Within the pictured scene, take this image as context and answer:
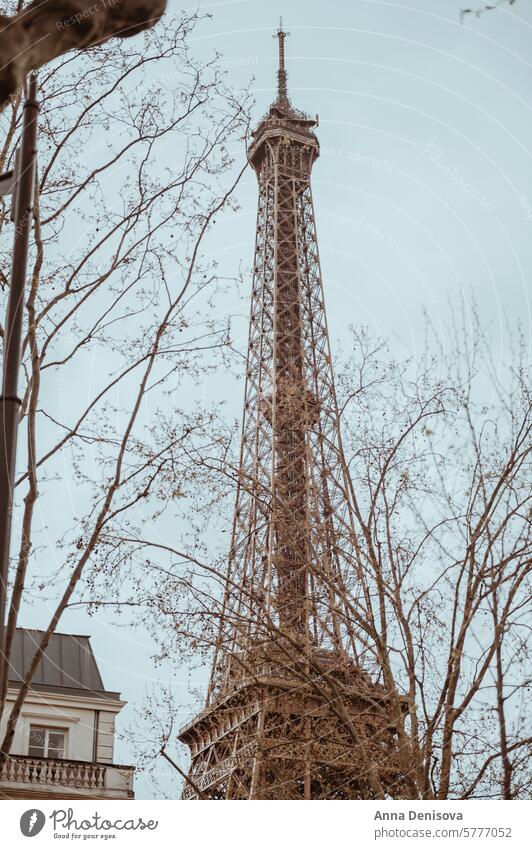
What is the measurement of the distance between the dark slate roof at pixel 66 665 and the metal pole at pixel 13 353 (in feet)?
36.2

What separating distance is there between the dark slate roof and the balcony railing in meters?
1.55

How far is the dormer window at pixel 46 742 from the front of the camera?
14.2 m

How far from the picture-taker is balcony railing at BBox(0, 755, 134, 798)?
12344 mm

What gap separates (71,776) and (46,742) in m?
1.35

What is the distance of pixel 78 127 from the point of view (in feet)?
22.1

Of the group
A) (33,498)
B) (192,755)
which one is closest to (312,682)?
(33,498)

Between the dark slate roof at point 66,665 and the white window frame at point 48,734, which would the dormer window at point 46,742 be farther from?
the dark slate roof at point 66,665
